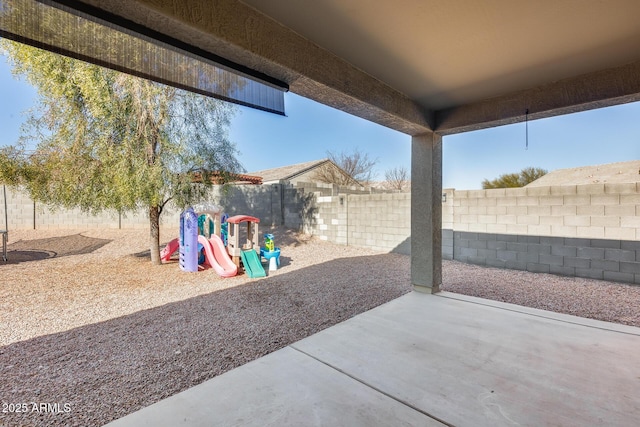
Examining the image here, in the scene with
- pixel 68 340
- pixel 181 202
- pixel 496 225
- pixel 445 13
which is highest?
pixel 445 13

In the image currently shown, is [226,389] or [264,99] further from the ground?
[264,99]

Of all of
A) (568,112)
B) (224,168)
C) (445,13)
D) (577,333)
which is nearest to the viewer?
(445,13)

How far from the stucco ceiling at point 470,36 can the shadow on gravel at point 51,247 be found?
794cm

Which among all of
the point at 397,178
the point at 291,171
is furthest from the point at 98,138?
the point at 397,178

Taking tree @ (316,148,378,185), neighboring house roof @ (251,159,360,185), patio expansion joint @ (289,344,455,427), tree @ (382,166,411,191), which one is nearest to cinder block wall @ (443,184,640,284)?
patio expansion joint @ (289,344,455,427)

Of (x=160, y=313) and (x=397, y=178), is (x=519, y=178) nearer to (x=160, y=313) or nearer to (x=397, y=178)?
(x=397, y=178)

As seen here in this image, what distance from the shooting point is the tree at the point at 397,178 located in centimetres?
2023

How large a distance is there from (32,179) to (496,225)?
8.74 m

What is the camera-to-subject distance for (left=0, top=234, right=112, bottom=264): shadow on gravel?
663cm

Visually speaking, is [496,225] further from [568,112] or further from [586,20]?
[586,20]

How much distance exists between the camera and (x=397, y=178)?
67.6 ft

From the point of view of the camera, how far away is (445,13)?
1.63m

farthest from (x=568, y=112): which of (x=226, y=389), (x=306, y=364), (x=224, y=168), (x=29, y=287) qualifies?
(x=29, y=287)

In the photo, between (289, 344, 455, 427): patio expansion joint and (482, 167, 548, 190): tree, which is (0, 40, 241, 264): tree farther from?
(482, 167, 548, 190): tree
